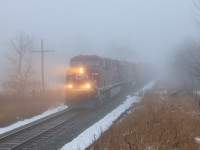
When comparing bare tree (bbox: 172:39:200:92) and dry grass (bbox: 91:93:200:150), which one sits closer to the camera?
dry grass (bbox: 91:93:200:150)

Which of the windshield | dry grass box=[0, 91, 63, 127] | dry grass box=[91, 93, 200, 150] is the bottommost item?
dry grass box=[0, 91, 63, 127]

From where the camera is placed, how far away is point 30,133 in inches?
601

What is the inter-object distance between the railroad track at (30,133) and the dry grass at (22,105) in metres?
1.86

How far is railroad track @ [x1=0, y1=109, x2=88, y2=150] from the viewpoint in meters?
12.9

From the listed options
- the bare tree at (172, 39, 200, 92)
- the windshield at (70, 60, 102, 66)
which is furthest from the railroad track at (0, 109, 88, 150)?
the bare tree at (172, 39, 200, 92)

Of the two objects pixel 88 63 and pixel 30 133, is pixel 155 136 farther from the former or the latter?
pixel 88 63

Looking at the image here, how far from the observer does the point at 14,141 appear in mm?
13539

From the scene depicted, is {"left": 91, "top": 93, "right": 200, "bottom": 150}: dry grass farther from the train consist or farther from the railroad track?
the train consist

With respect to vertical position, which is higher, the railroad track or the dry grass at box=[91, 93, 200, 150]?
the dry grass at box=[91, 93, 200, 150]

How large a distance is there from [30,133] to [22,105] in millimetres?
7478

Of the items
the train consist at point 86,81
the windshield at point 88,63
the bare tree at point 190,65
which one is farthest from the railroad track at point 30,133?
the bare tree at point 190,65

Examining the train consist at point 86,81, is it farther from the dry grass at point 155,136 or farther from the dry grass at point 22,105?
the dry grass at point 155,136

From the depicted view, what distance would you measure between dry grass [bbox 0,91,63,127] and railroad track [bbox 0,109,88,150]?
1859 mm

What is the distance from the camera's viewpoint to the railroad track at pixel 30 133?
12.9 m
